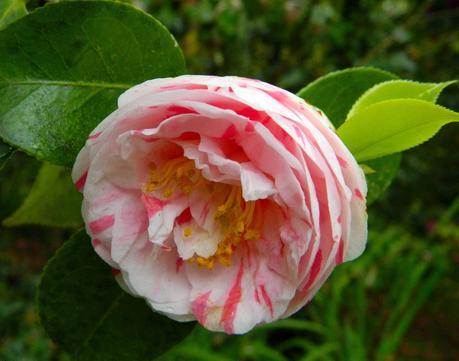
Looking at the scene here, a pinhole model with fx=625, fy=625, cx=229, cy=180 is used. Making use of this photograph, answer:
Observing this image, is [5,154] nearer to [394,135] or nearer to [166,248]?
[166,248]

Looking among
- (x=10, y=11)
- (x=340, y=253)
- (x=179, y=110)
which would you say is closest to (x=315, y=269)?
(x=340, y=253)

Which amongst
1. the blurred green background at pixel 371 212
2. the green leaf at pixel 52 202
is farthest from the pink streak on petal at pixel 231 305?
the blurred green background at pixel 371 212

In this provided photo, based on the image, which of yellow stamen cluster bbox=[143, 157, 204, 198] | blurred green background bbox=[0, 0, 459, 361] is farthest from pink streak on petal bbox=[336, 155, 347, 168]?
blurred green background bbox=[0, 0, 459, 361]

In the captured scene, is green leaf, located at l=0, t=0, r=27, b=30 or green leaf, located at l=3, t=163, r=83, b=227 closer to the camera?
green leaf, located at l=0, t=0, r=27, b=30

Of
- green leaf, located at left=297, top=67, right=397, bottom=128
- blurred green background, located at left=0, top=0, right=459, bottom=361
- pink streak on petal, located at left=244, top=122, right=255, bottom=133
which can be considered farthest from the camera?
blurred green background, located at left=0, top=0, right=459, bottom=361

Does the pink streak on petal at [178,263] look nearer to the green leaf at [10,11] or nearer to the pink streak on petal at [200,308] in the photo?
the pink streak on petal at [200,308]

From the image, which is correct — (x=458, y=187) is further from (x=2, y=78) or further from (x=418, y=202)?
(x=2, y=78)

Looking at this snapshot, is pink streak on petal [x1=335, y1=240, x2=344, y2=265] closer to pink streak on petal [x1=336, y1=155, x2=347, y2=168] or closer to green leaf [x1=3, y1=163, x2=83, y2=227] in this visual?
pink streak on petal [x1=336, y1=155, x2=347, y2=168]
